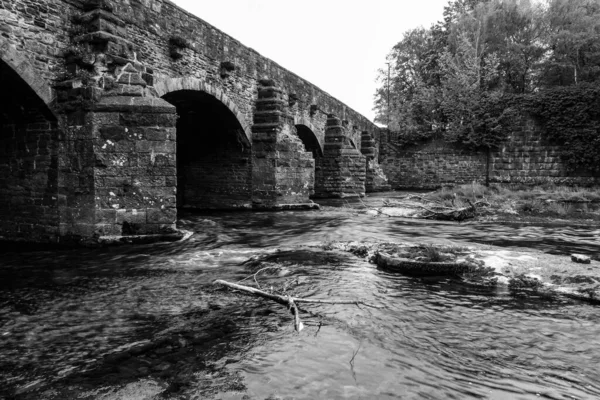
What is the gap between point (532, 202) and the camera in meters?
12.7

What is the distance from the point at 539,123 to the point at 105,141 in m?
22.4

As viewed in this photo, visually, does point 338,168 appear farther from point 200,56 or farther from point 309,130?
point 200,56

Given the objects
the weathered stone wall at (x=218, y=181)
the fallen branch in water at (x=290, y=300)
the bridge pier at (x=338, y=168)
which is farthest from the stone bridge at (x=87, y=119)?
the bridge pier at (x=338, y=168)

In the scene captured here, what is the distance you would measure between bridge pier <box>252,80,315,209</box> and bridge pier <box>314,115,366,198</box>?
6.30 meters

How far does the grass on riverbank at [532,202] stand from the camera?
11.7 m

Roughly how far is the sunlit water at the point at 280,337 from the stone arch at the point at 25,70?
2.83 metres

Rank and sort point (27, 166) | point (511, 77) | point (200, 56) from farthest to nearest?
point (511, 77) → point (200, 56) → point (27, 166)

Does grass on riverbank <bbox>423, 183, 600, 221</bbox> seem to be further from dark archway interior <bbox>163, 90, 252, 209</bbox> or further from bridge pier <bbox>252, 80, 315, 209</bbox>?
dark archway interior <bbox>163, 90, 252, 209</bbox>

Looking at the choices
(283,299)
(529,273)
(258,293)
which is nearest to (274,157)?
(258,293)

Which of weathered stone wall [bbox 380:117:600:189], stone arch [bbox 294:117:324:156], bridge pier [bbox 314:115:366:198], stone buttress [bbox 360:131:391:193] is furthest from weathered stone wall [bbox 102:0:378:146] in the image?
weathered stone wall [bbox 380:117:600:189]

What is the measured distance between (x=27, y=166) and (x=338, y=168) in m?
14.0

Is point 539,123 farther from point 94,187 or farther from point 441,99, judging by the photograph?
point 94,187

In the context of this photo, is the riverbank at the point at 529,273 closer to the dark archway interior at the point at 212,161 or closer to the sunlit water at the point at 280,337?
the sunlit water at the point at 280,337

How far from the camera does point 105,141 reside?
7082 mm
